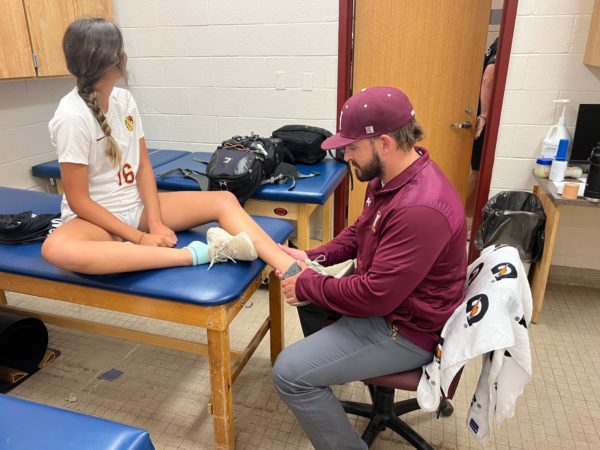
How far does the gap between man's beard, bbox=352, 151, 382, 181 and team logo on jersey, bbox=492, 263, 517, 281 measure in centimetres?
42

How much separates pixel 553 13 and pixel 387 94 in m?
1.74

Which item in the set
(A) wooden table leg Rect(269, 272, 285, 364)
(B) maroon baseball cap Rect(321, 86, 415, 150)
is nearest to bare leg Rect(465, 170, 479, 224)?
(A) wooden table leg Rect(269, 272, 285, 364)

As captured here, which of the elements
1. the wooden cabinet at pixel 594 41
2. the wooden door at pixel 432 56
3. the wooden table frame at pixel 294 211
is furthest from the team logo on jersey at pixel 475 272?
the wooden cabinet at pixel 594 41

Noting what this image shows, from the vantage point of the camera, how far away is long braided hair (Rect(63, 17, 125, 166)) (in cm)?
153

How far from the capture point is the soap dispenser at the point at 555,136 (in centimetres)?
249

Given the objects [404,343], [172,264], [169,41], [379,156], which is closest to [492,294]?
[404,343]

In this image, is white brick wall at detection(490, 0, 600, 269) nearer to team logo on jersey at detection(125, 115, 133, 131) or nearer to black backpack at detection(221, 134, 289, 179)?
black backpack at detection(221, 134, 289, 179)

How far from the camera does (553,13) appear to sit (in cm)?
241

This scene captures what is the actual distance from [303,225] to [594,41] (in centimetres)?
171

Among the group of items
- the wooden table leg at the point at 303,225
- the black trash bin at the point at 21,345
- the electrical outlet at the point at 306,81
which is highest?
the electrical outlet at the point at 306,81

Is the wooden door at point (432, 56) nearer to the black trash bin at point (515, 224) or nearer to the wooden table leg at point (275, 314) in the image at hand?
the black trash bin at point (515, 224)

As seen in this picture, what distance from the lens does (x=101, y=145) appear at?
66.5 inches

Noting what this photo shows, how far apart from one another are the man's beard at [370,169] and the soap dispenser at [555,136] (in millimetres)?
1644

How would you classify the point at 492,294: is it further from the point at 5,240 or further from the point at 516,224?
the point at 5,240
